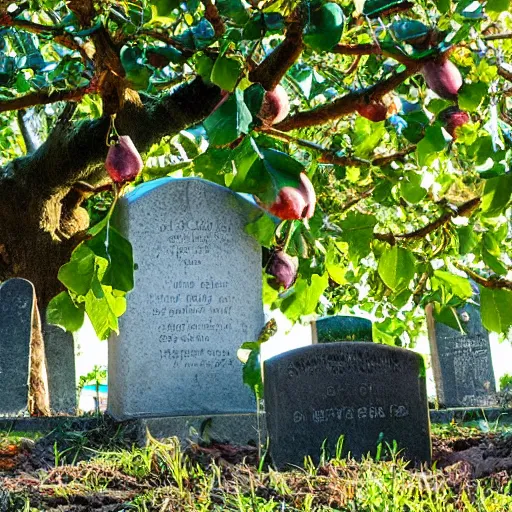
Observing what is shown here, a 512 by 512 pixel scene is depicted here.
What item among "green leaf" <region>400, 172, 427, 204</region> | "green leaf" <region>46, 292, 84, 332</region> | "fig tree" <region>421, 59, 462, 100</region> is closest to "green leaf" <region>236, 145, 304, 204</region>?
"fig tree" <region>421, 59, 462, 100</region>

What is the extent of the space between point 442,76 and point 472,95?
0.08 metres

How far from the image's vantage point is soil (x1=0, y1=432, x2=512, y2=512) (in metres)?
2.49

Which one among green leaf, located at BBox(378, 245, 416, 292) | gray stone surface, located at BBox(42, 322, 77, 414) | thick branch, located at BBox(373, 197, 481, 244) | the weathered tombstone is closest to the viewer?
green leaf, located at BBox(378, 245, 416, 292)

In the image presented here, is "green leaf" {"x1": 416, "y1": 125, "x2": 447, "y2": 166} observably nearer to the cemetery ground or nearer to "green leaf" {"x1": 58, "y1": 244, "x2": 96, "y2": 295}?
"green leaf" {"x1": 58, "y1": 244, "x2": 96, "y2": 295}

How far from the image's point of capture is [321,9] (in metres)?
1.55

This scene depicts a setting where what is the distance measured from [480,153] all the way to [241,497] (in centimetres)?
119

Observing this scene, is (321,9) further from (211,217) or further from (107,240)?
(211,217)

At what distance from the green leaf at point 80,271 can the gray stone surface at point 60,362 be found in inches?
265

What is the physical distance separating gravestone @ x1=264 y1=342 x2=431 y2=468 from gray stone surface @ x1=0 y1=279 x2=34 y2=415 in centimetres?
323

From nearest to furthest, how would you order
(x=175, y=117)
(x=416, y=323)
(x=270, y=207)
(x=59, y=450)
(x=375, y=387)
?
(x=270, y=207), (x=375, y=387), (x=59, y=450), (x=175, y=117), (x=416, y=323)

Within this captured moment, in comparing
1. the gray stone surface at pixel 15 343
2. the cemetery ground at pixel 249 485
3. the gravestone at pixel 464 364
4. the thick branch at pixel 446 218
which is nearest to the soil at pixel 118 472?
the cemetery ground at pixel 249 485

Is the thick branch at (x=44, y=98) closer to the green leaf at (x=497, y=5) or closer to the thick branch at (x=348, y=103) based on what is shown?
the thick branch at (x=348, y=103)

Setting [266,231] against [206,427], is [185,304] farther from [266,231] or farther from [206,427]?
[266,231]

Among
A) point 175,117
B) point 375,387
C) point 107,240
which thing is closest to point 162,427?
point 375,387
